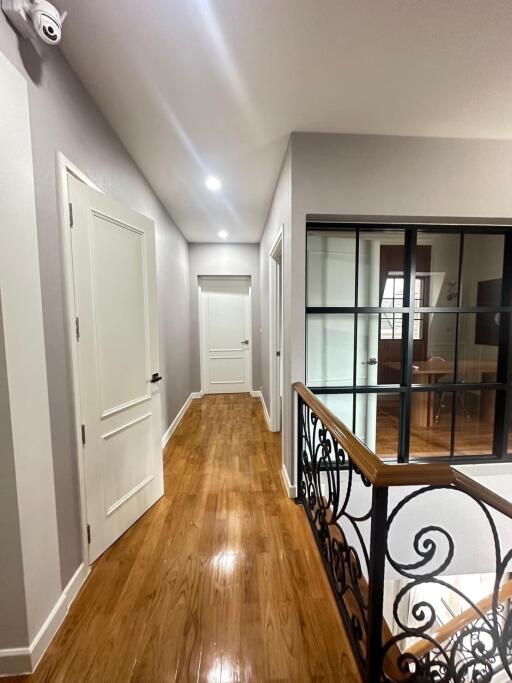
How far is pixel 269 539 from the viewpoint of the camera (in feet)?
5.96

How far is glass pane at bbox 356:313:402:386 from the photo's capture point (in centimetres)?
246

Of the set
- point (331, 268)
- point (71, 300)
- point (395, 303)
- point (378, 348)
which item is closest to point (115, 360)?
point (71, 300)

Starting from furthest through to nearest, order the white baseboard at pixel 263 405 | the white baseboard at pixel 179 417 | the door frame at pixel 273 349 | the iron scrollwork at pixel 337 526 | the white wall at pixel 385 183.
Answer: the white baseboard at pixel 263 405, the door frame at pixel 273 349, the white baseboard at pixel 179 417, the white wall at pixel 385 183, the iron scrollwork at pixel 337 526

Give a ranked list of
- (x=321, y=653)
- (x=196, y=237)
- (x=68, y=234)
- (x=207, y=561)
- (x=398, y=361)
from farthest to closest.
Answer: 1. (x=196, y=237)
2. (x=398, y=361)
3. (x=207, y=561)
4. (x=68, y=234)
5. (x=321, y=653)

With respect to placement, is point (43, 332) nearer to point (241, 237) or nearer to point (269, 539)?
point (269, 539)

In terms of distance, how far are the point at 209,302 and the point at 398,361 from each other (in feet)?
11.2

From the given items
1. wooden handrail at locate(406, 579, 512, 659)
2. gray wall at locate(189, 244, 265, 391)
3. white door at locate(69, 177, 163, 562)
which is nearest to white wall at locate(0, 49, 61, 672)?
white door at locate(69, 177, 163, 562)

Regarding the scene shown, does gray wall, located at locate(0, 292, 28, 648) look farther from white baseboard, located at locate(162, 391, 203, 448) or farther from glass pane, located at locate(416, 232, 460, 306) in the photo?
glass pane, located at locate(416, 232, 460, 306)

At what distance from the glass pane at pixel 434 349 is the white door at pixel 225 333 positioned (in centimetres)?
308

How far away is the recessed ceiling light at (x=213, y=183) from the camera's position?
8.54ft

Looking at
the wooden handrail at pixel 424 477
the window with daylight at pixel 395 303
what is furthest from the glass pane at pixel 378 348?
the wooden handrail at pixel 424 477

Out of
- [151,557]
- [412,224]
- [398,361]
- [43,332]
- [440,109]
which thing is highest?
[440,109]

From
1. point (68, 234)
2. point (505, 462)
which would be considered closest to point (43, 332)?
point (68, 234)

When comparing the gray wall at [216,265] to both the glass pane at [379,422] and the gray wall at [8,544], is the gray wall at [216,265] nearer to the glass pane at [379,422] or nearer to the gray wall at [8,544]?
the glass pane at [379,422]
